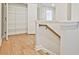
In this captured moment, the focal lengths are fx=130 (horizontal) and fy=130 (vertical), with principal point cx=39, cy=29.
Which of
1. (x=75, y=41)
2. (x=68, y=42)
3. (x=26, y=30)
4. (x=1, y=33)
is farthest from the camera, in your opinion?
(x=68, y=42)

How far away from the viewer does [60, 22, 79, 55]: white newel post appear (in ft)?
5.78

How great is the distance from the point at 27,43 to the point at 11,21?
0.34 metres

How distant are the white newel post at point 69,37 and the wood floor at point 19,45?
19.9 inches

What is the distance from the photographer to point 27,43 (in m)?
1.66

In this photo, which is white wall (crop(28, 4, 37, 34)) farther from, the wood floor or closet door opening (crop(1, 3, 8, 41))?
closet door opening (crop(1, 3, 8, 41))

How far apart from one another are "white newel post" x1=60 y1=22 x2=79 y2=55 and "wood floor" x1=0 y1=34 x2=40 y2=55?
505 millimetres

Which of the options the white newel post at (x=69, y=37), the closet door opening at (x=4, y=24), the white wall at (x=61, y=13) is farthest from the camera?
the white newel post at (x=69, y=37)

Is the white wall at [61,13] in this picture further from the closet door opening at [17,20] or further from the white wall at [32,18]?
the closet door opening at [17,20]

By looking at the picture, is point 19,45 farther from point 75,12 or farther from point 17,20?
point 75,12

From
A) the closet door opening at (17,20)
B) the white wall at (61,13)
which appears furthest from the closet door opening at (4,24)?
→ the white wall at (61,13)

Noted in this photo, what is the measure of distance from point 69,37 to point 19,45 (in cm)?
77

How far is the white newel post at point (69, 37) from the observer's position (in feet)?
5.78

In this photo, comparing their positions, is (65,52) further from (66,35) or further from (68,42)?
(66,35)

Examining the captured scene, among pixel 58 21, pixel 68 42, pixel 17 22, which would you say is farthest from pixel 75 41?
pixel 17 22
